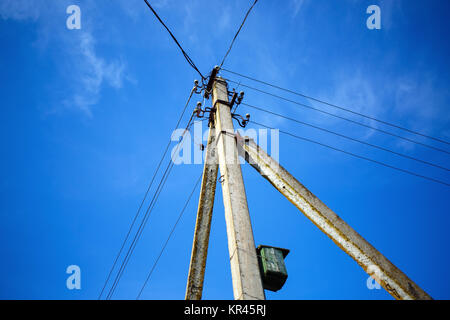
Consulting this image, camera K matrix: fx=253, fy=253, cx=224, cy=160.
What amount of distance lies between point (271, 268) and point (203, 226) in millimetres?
1297

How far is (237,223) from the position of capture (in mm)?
2885

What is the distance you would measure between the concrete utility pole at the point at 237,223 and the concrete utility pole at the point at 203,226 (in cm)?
46

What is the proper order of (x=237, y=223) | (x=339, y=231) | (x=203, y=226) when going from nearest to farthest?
(x=339, y=231) < (x=237, y=223) < (x=203, y=226)

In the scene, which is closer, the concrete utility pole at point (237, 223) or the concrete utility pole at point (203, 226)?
the concrete utility pole at point (237, 223)

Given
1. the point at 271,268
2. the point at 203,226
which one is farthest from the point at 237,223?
the point at 203,226

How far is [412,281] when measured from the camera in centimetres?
233

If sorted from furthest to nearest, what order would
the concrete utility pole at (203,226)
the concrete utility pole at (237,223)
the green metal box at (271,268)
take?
the concrete utility pole at (203,226)
the green metal box at (271,268)
the concrete utility pole at (237,223)

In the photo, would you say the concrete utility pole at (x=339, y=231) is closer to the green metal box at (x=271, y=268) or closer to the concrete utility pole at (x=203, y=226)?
the green metal box at (x=271, y=268)

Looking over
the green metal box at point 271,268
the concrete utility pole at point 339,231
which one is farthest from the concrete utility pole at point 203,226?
the green metal box at point 271,268

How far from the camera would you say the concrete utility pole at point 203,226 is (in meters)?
3.26

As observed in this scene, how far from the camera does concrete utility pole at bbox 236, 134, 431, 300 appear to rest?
7.57 feet

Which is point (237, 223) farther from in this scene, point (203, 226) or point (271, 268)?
point (203, 226)
